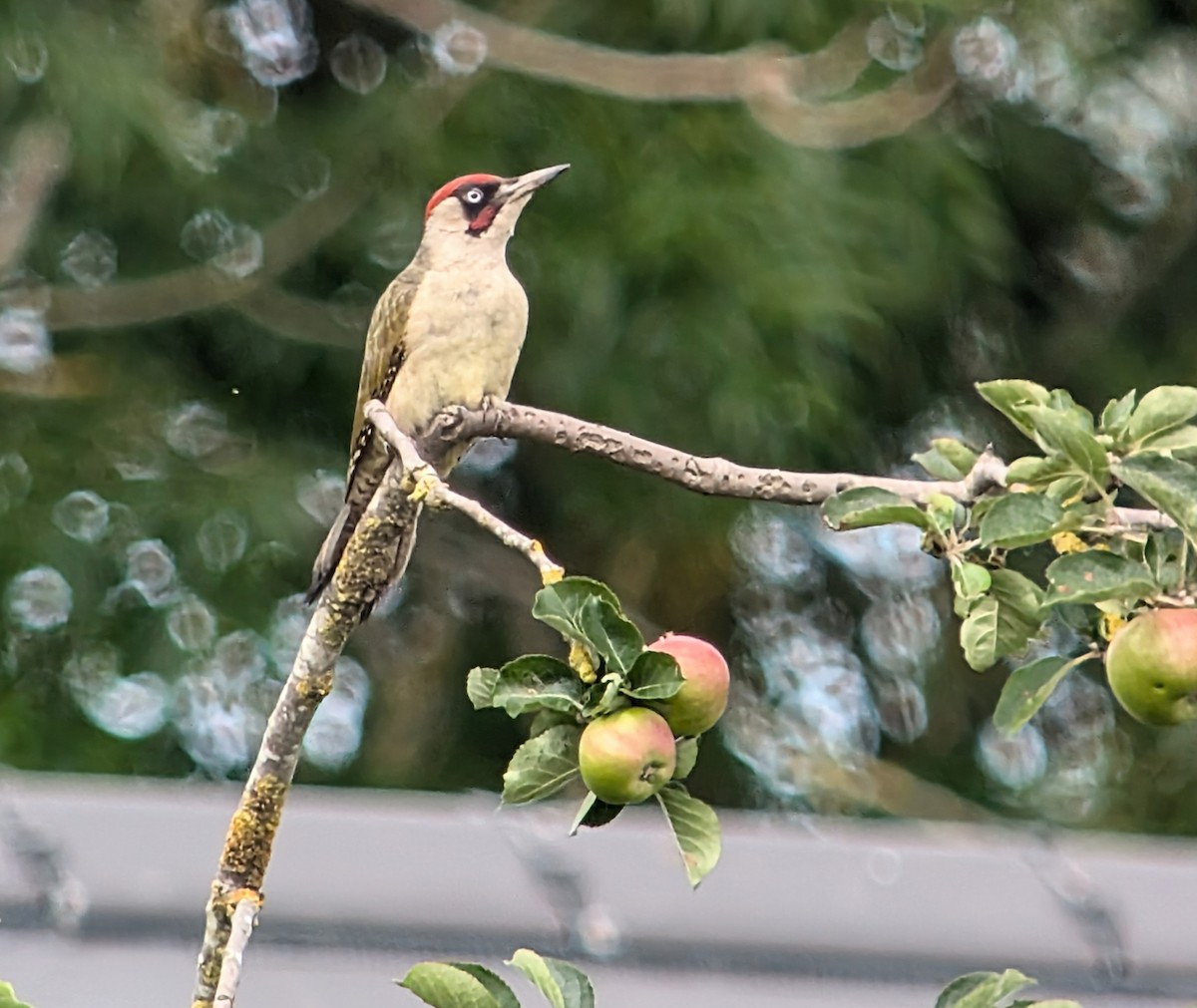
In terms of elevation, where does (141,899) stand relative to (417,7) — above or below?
below

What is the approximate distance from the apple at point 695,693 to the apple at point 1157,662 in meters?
0.27

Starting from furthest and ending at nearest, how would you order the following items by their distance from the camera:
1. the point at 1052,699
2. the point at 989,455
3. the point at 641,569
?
the point at 1052,699 < the point at 641,569 < the point at 989,455

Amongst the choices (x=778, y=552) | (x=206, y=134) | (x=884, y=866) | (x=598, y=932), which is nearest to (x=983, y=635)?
(x=598, y=932)

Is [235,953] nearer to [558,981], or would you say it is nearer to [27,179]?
[558,981]

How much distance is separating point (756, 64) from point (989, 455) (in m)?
3.75

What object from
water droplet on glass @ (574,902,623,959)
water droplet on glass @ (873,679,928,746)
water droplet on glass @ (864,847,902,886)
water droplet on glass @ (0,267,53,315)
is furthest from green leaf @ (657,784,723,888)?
water droplet on glass @ (873,679,928,746)

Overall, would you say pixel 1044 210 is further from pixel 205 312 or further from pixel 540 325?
pixel 205 312

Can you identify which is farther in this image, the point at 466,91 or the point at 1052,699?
the point at 1052,699

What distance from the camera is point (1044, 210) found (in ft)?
20.5

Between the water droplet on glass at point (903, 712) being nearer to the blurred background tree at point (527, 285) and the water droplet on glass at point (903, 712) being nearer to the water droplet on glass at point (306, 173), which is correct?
the blurred background tree at point (527, 285)

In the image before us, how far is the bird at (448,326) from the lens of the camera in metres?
3.41

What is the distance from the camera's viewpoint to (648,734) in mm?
1357

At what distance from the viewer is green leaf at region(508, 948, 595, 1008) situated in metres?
1.37

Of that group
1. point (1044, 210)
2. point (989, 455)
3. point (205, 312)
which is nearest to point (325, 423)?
point (205, 312)
